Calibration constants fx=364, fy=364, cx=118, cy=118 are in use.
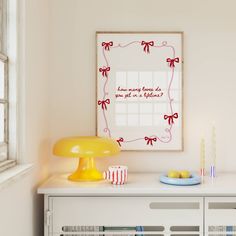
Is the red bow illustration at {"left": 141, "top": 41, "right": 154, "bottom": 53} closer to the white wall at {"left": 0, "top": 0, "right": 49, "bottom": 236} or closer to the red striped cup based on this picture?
the white wall at {"left": 0, "top": 0, "right": 49, "bottom": 236}

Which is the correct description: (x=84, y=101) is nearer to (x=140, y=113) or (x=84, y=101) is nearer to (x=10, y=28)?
(x=140, y=113)

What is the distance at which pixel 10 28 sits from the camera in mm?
1804

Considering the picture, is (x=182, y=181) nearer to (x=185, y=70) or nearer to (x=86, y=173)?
(x=86, y=173)

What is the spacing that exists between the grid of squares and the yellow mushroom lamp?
342mm

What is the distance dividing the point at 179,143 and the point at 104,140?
0.56 meters

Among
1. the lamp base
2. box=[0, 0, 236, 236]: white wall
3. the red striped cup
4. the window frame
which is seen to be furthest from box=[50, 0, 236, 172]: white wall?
the window frame

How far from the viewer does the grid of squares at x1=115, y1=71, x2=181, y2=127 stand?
2389mm

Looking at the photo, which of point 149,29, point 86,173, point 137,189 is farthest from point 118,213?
point 149,29

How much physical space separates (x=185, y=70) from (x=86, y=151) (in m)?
0.88

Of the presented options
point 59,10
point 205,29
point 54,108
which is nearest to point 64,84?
point 54,108

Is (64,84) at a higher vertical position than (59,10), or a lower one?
lower

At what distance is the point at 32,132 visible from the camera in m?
1.97

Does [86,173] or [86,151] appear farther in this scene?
[86,173]

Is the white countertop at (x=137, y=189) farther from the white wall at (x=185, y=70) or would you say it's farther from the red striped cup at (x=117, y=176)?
the white wall at (x=185, y=70)
